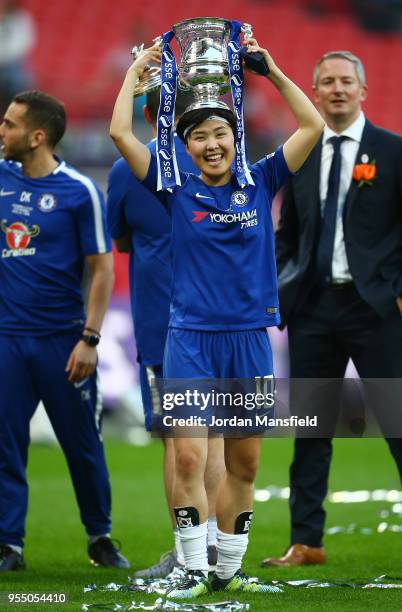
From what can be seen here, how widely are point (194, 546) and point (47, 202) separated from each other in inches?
83.3

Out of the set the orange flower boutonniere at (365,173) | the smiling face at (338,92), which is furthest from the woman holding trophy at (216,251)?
the smiling face at (338,92)

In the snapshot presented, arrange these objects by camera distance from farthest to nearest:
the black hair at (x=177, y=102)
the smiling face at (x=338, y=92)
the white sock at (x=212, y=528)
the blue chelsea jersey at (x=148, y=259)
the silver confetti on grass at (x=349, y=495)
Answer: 1. the silver confetti on grass at (x=349, y=495)
2. the smiling face at (x=338, y=92)
3. the blue chelsea jersey at (x=148, y=259)
4. the white sock at (x=212, y=528)
5. the black hair at (x=177, y=102)

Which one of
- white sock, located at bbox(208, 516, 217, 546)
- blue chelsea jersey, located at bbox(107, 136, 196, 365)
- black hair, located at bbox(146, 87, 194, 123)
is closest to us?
black hair, located at bbox(146, 87, 194, 123)

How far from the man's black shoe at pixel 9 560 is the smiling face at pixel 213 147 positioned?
2.16m

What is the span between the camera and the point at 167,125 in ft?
15.1

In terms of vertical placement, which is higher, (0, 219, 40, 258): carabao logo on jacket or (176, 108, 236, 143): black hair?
(176, 108, 236, 143): black hair

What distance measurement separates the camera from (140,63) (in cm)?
462

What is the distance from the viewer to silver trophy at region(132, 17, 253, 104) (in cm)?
461

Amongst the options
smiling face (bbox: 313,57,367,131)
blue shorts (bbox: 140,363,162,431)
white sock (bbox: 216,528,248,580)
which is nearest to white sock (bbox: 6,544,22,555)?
blue shorts (bbox: 140,363,162,431)

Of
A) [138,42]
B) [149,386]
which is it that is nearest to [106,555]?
[149,386]

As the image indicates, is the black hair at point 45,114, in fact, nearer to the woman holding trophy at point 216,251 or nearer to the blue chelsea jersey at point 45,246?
the blue chelsea jersey at point 45,246

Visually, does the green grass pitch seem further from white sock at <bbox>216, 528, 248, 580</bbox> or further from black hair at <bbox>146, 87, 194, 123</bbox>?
black hair at <bbox>146, 87, 194, 123</bbox>

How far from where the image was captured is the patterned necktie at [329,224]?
5680mm

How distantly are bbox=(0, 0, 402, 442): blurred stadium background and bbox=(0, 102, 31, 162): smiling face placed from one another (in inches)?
344
